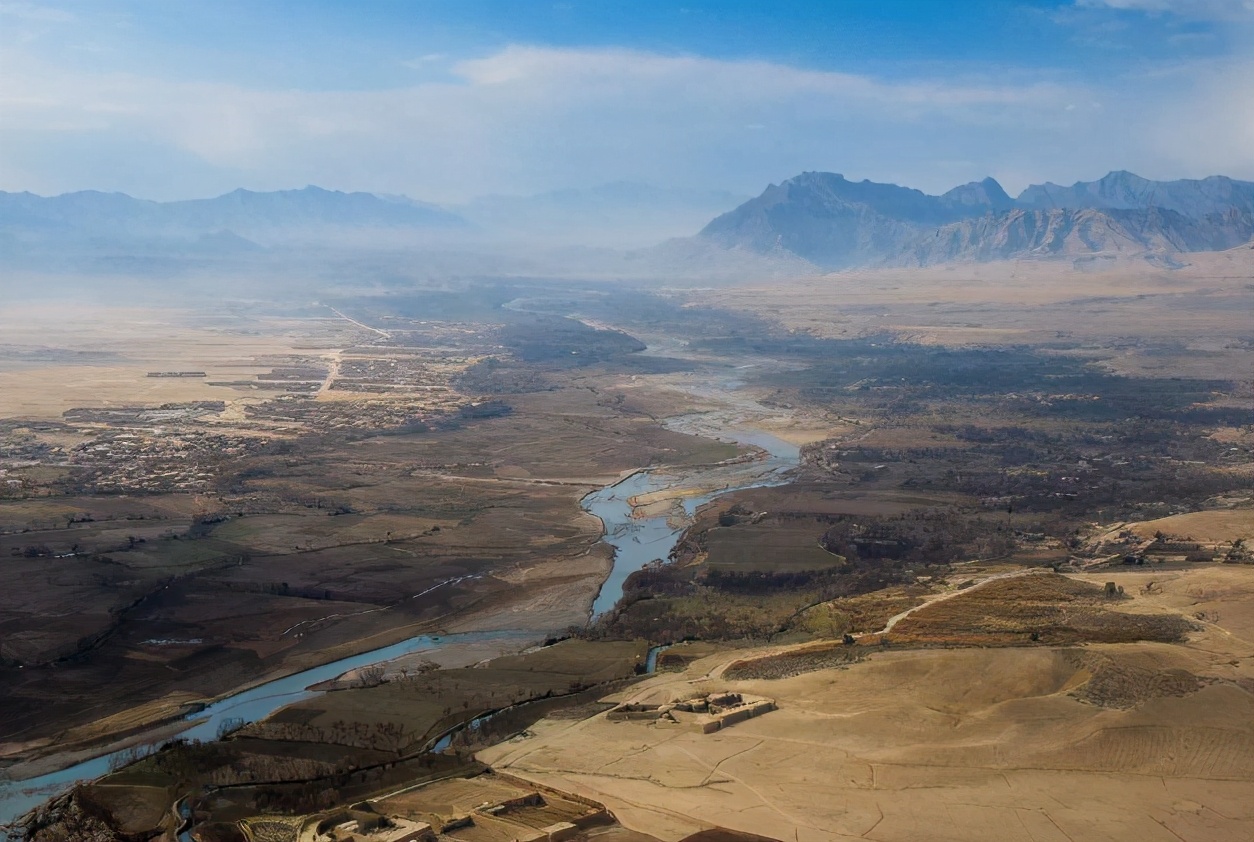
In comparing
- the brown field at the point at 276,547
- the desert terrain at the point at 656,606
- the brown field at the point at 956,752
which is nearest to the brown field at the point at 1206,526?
the desert terrain at the point at 656,606

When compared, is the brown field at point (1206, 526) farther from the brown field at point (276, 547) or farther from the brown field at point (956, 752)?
the brown field at point (276, 547)

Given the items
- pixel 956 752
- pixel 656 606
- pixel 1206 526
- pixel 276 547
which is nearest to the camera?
pixel 956 752

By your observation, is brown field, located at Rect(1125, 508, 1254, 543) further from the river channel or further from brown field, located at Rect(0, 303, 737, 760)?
brown field, located at Rect(0, 303, 737, 760)

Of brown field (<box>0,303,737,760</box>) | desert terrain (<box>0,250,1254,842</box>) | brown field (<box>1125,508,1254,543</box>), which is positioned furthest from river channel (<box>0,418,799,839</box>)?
brown field (<box>1125,508,1254,543</box>)

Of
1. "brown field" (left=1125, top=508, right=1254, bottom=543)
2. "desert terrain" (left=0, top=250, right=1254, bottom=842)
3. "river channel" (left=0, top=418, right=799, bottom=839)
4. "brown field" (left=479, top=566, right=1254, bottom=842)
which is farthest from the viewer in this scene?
"brown field" (left=1125, top=508, right=1254, bottom=543)

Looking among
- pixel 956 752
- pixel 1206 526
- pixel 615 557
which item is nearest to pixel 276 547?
pixel 615 557

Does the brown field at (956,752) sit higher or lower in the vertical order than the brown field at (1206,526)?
lower

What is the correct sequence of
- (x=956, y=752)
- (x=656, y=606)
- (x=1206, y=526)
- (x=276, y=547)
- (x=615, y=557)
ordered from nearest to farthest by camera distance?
(x=956, y=752), (x=656, y=606), (x=276, y=547), (x=1206, y=526), (x=615, y=557)

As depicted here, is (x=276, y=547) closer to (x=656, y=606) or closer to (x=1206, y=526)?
(x=656, y=606)

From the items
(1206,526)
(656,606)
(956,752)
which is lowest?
(656,606)
